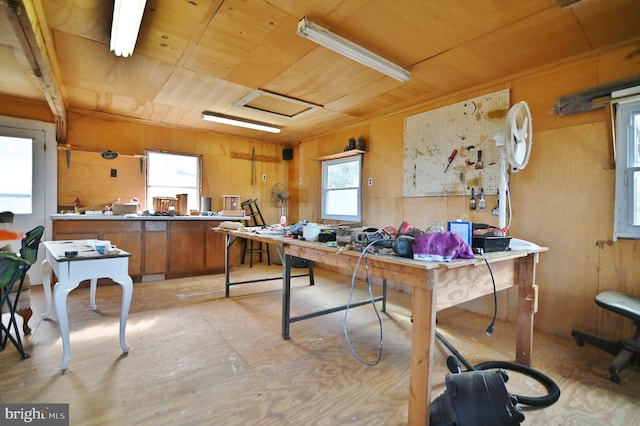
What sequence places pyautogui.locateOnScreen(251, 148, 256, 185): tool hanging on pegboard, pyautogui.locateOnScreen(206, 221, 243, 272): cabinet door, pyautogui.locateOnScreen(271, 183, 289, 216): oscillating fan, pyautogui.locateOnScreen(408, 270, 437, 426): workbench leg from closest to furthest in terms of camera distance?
pyautogui.locateOnScreen(408, 270, 437, 426): workbench leg < pyautogui.locateOnScreen(206, 221, 243, 272): cabinet door < pyautogui.locateOnScreen(251, 148, 256, 185): tool hanging on pegboard < pyautogui.locateOnScreen(271, 183, 289, 216): oscillating fan

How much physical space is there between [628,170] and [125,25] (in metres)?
3.97

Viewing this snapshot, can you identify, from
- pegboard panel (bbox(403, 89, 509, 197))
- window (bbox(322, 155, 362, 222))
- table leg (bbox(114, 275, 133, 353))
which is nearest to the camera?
table leg (bbox(114, 275, 133, 353))

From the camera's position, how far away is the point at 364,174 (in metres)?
4.57

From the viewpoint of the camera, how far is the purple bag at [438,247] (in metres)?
1.40

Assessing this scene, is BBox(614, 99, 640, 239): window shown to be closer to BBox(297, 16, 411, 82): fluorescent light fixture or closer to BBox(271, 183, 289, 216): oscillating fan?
BBox(297, 16, 411, 82): fluorescent light fixture

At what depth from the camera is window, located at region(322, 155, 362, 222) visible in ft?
15.6

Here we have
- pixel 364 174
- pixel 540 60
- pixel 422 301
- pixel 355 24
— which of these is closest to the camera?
pixel 422 301

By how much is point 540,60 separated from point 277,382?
339cm

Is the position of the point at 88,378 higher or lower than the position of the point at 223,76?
lower

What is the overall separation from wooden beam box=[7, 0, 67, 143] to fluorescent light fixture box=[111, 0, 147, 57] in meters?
0.43

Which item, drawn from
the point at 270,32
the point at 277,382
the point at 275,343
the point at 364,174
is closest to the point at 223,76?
the point at 270,32

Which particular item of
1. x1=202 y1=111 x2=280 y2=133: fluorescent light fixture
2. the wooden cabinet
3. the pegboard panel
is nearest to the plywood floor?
the wooden cabinet

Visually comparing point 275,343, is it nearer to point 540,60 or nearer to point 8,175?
point 540,60

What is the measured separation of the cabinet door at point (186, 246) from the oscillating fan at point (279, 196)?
71.7 inches
